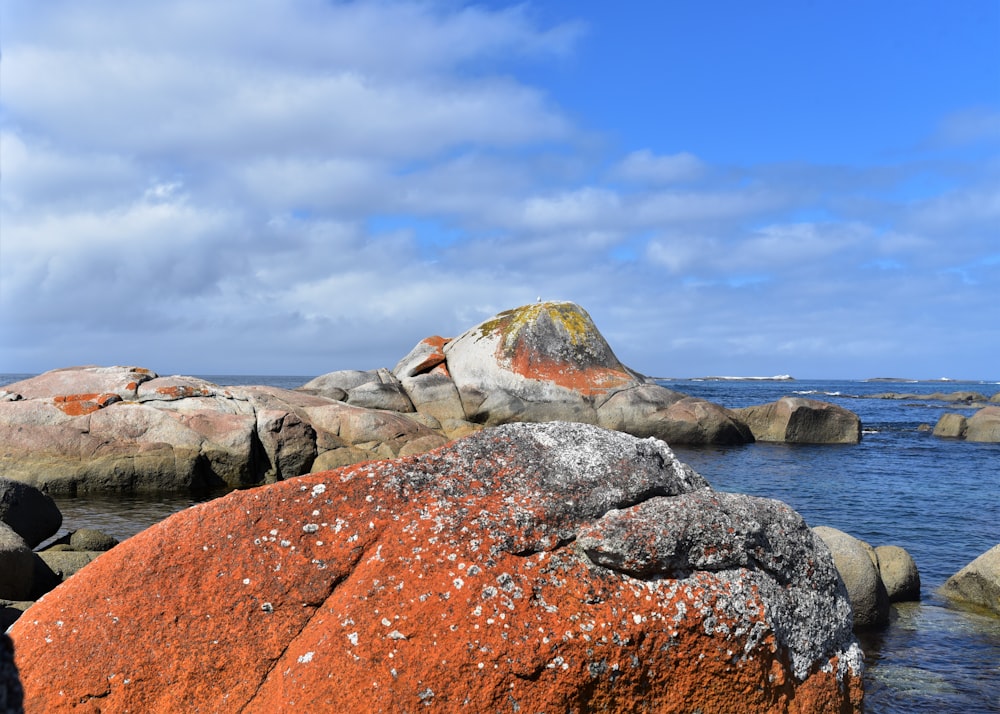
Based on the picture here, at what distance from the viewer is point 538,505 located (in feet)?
17.7

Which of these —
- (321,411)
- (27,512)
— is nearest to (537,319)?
(321,411)

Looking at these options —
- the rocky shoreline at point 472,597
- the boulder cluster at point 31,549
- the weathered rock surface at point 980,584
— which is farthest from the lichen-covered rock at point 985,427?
the boulder cluster at point 31,549

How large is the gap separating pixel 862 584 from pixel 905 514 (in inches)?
373

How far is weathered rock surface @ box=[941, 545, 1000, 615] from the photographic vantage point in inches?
441

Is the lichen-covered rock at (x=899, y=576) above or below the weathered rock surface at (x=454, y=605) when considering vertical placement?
below

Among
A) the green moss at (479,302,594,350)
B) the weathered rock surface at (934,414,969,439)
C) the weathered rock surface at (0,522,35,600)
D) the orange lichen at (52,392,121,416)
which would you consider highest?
the green moss at (479,302,594,350)

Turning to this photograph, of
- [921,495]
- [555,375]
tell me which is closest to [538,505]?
[921,495]

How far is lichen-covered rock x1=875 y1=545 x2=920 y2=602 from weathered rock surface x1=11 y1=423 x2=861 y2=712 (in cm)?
642

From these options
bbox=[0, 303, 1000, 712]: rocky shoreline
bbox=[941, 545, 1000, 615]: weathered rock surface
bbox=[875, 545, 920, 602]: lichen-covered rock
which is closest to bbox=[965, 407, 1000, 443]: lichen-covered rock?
bbox=[941, 545, 1000, 615]: weathered rock surface

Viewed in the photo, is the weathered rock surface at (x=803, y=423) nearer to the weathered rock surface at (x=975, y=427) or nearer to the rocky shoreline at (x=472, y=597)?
the weathered rock surface at (x=975, y=427)

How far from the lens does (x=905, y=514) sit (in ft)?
60.5

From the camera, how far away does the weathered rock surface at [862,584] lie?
1019 cm

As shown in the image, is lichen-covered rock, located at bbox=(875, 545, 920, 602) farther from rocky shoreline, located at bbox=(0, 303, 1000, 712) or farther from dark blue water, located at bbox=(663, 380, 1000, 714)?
rocky shoreline, located at bbox=(0, 303, 1000, 712)

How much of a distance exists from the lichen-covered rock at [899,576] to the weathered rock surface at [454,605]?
21.0ft
